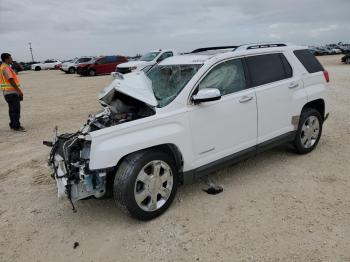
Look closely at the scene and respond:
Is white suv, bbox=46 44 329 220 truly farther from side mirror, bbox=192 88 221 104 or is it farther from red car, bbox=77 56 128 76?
red car, bbox=77 56 128 76

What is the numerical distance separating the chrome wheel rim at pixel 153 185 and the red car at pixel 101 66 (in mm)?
25960

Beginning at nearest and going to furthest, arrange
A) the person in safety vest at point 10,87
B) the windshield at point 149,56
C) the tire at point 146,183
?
the tire at point 146,183, the person in safety vest at point 10,87, the windshield at point 149,56

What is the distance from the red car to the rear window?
80.8ft

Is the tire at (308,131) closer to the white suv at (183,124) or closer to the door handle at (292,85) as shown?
the white suv at (183,124)

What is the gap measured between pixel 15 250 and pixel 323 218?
3269 mm

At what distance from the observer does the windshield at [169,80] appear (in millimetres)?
4043

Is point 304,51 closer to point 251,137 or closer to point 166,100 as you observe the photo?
point 251,137

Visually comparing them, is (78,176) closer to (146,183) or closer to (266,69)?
(146,183)

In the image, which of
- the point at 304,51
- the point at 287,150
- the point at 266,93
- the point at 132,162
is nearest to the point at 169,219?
the point at 132,162

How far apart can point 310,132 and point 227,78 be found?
2.00 m

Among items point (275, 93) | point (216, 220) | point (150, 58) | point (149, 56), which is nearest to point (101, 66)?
point (149, 56)

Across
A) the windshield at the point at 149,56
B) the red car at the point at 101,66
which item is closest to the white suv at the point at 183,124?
the windshield at the point at 149,56

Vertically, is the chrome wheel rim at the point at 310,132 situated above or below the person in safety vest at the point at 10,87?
below

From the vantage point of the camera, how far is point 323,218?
3604 mm
